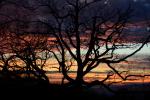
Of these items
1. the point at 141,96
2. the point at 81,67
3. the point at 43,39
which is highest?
the point at 43,39

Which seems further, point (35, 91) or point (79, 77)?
point (35, 91)

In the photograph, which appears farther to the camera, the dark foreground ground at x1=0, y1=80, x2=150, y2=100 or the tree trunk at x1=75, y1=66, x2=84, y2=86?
the dark foreground ground at x1=0, y1=80, x2=150, y2=100

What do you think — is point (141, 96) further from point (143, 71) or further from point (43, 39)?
point (143, 71)

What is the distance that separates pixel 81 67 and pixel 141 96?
23.8 feet

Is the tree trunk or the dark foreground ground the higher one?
the tree trunk

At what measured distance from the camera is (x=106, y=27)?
101 feet

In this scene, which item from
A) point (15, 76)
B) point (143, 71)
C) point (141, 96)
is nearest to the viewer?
point (15, 76)

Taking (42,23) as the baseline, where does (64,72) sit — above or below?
below

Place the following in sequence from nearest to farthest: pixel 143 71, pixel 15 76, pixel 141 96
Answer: pixel 15 76, pixel 141 96, pixel 143 71

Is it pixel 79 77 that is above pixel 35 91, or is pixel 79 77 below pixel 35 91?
above

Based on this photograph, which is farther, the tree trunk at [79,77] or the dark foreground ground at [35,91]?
the dark foreground ground at [35,91]

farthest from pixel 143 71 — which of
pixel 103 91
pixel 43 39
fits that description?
pixel 43 39

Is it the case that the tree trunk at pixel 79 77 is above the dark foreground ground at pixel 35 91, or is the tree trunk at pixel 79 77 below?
above

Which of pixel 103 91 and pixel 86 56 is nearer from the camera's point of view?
pixel 86 56
